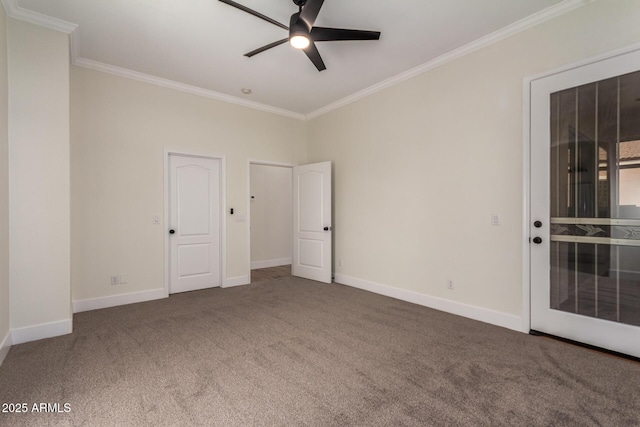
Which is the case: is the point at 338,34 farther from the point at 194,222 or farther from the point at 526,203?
the point at 194,222

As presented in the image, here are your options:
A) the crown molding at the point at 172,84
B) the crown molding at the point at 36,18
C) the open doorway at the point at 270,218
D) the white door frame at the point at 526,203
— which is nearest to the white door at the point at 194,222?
the crown molding at the point at 172,84

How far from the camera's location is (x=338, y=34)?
8.53 ft

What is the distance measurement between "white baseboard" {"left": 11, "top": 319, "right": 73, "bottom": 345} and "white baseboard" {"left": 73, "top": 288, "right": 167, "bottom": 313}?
749mm

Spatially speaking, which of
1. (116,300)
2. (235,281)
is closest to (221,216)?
(235,281)

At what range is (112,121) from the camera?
3.90 metres

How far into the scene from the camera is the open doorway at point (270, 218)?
6594 millimetres

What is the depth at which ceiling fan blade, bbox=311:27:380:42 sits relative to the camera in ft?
A: 8.36

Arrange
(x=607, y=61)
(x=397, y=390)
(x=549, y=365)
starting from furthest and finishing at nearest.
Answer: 1. (x=607, y=61)
2. (x=549, y=365)
3. (x=397, y=390)

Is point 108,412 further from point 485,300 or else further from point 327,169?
point 327,169

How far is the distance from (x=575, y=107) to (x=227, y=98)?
14.6 ft

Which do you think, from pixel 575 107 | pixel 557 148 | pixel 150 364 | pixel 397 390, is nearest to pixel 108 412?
pixel 150 364

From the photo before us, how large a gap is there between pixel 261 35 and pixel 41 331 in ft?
11.9

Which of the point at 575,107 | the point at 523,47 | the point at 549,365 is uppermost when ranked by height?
the point at 523,47

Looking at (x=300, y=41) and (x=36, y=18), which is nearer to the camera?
(x=300, y=41)
